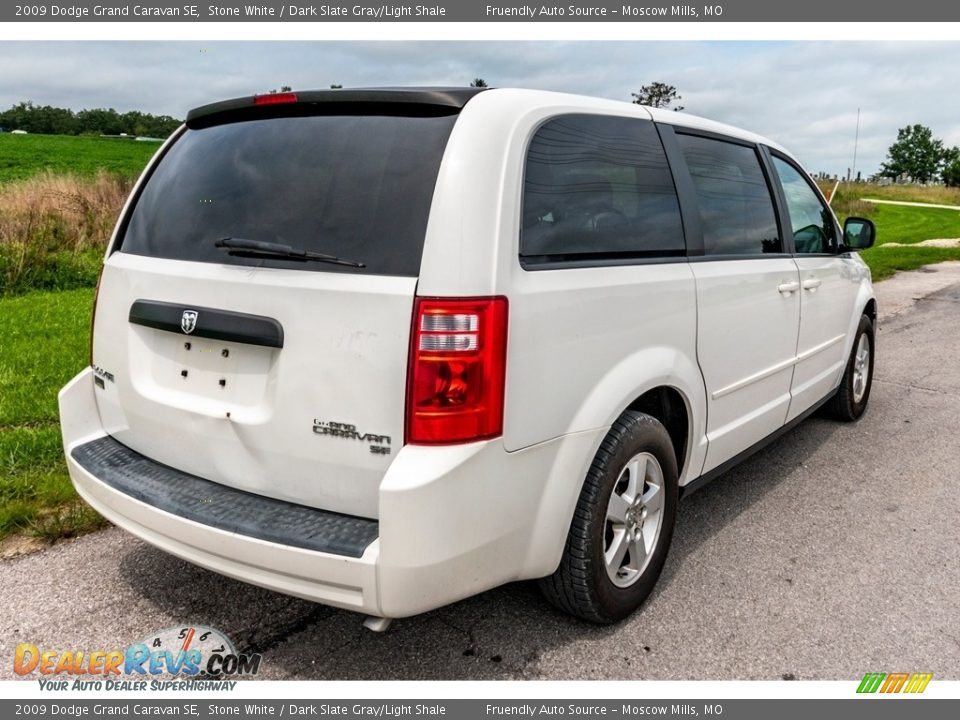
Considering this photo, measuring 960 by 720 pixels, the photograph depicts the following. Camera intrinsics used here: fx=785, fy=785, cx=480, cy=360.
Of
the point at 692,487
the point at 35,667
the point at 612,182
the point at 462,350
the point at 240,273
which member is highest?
the point at 612,182

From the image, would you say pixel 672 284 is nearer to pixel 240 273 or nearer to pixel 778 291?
pixel 778 291

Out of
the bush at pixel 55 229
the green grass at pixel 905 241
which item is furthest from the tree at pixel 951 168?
the bush at pixel 55 229

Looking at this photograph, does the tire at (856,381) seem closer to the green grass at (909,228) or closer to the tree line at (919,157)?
the green grass at (909,228)

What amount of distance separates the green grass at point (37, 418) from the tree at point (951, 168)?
106742 mm

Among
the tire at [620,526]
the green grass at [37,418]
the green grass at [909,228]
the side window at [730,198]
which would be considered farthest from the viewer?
the green grass at [909,228]

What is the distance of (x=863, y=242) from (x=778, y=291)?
148cm

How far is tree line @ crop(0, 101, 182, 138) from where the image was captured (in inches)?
2692

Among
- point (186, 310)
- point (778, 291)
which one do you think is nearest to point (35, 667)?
point (186, 310)

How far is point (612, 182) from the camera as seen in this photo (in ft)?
9.76

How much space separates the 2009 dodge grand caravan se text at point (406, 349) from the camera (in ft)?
7.48

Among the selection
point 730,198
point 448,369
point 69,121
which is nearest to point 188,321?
point 448,369

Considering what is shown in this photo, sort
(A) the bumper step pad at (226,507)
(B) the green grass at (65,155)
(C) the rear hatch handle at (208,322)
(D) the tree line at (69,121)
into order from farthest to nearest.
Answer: (D) the tree line at (69,121) → (B) the green grass at (65,155) → (C) the rear hatch handle at (208,322) → (A) the bumper step pad at (226,507)

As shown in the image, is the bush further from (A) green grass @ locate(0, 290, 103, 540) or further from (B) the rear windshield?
(B) the rear windshield

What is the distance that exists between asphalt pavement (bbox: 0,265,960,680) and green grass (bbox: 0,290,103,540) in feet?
0.88
